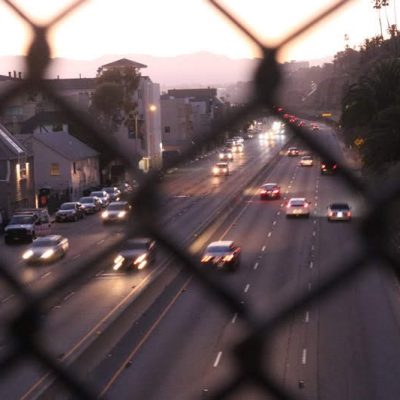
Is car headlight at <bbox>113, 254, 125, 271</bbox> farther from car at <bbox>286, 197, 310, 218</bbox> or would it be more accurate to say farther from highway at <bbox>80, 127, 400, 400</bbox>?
car at <bbox>286, 197, 310, 218</bbox>

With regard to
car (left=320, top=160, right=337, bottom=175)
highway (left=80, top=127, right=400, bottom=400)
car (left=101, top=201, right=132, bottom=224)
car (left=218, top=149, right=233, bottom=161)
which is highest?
car (left=218, top=149, right=233, bottom=161)

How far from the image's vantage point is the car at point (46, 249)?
1329 millimetres

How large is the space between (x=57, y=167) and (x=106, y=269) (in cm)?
53

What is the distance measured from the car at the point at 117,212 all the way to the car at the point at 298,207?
0.77 m

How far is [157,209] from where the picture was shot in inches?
33.3

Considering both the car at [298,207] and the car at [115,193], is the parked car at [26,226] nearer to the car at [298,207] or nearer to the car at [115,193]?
the car at [115,193]

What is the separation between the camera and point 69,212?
1.75 meters

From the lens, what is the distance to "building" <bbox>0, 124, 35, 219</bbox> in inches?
60.0

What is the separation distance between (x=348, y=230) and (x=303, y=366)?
113 cm

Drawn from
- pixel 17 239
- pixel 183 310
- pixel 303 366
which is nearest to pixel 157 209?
pixel 17 239

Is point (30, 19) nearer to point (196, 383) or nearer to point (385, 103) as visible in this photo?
point (385, 103)

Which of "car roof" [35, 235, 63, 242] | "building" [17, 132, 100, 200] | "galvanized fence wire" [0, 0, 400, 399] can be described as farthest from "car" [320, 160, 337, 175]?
A: "car roof" [35, 235, 63, 242]

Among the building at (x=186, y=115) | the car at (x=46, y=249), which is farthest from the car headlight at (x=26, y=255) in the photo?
the building at (x=186, y=115)

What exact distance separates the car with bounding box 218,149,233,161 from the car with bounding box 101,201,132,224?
135mm
